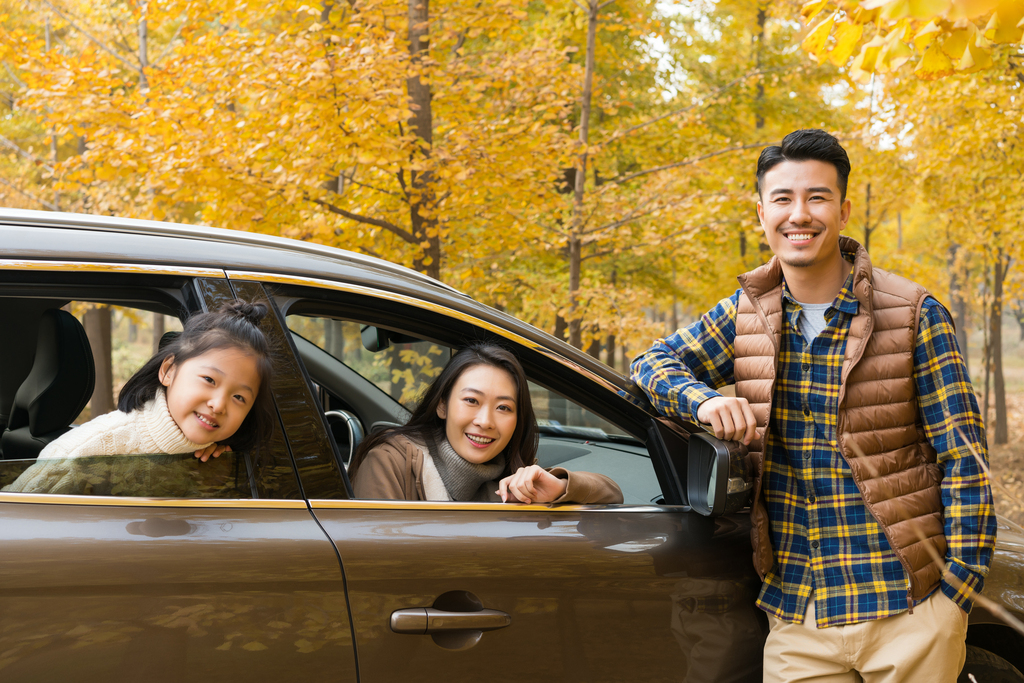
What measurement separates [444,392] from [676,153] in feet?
27.9

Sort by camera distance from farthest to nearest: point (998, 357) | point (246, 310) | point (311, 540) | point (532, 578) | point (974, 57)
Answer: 1. point (998, 357)
2. point (974, 57)
3. point (532, 578)
4. point (246, 310)
5. point (311, 540)

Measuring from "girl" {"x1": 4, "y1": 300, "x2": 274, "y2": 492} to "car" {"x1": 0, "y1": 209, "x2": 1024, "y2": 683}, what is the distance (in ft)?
0.10

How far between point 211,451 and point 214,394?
12 cm

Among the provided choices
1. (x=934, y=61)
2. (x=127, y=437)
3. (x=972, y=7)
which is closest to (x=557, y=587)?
(x=127, y=437)

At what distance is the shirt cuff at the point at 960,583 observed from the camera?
1.91m

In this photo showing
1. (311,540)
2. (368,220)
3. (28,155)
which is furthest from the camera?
(28,155)

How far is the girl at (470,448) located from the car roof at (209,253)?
17 cm

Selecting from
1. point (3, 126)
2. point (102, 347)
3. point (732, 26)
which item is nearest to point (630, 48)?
point (732, 26)


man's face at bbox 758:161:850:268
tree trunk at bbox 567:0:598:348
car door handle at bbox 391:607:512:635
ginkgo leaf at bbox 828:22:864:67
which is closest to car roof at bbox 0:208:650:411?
man's face at bbox 758:161:850:268

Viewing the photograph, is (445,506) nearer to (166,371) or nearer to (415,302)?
(415,302)

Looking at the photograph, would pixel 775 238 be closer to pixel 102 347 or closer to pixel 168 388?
pixel 168 388

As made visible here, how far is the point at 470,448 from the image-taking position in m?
2.19

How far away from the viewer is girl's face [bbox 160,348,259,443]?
66.7 inches

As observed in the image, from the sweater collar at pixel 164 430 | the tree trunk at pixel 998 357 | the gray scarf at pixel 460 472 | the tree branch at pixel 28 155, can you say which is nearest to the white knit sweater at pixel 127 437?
the sweater collar at pixel 164 430
